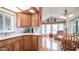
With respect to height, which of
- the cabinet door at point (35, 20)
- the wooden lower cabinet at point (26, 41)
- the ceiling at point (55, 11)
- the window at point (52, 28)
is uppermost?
the ceiling at point (55, 11)

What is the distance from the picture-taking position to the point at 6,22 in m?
1.64

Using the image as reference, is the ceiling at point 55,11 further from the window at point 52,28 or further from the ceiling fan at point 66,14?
the window at point 52,28

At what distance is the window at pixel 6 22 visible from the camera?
1554 millimetres

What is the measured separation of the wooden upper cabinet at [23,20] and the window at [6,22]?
10 centimetres

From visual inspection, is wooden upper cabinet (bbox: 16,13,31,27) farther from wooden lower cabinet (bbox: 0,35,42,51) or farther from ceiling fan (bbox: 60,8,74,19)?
ceiling fan (bbox: 60,8,74,19)

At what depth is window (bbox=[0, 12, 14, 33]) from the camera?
1.55 m

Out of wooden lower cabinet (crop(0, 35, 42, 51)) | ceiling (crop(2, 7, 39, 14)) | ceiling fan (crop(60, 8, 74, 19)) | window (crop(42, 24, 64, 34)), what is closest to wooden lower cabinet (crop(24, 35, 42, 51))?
wooden lower cabinet (crop(0, 35, 42, 51))

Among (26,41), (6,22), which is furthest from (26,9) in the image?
(26,41)

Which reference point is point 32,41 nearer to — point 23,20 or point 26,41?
point 26,41

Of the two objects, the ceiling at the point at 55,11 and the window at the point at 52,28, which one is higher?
the ceiling at the point at 55,11

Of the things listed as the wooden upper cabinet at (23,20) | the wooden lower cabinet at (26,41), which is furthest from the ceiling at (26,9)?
the wooden lower cabinet at (26,41)

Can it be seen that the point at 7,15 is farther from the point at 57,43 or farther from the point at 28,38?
the point at 57,43
